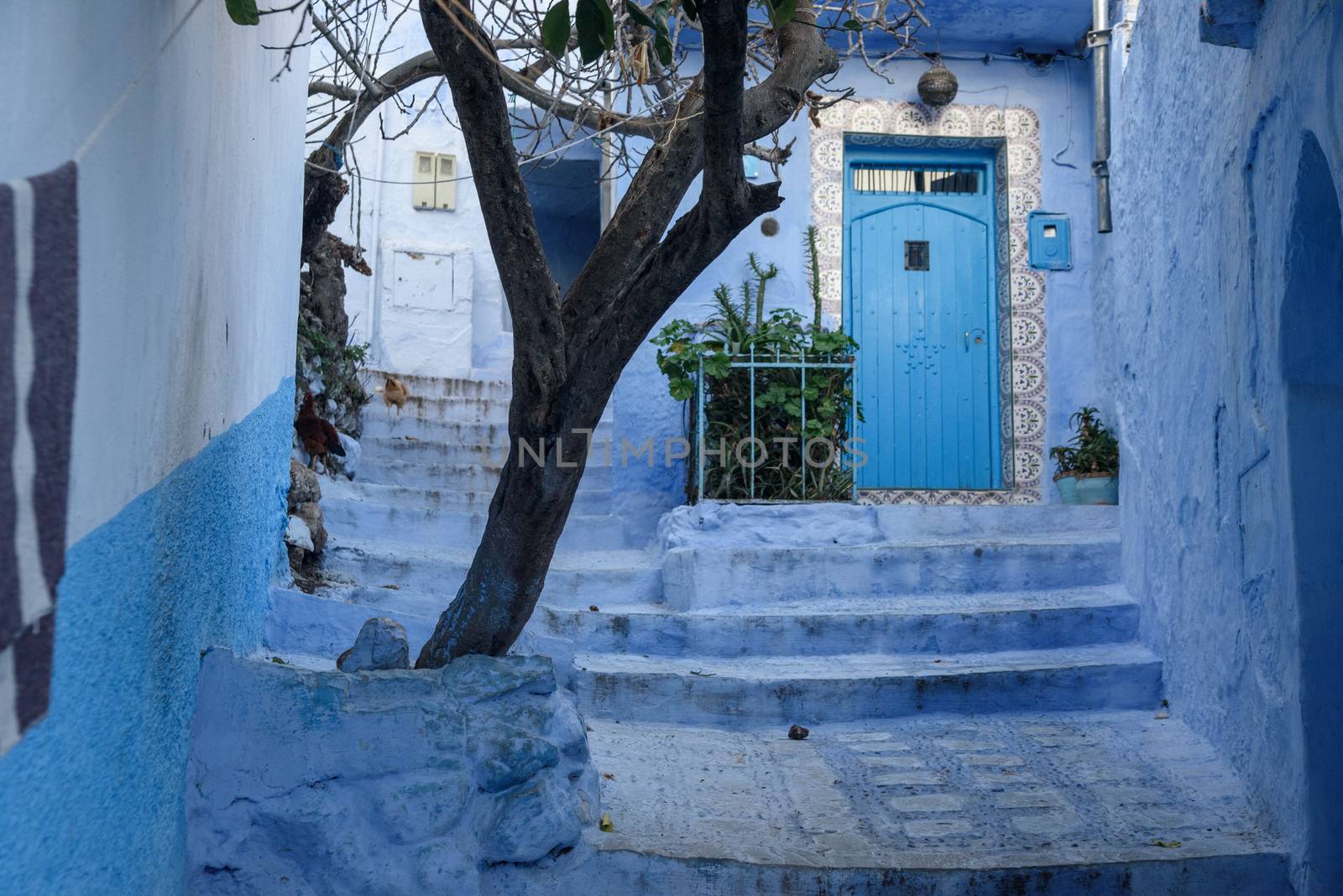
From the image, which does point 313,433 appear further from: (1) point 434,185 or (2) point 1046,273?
(1) point 434,185

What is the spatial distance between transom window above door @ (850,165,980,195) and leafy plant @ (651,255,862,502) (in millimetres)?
1496

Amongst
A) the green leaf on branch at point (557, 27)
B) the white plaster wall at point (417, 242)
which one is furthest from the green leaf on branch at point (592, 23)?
the white plaster wall at point (417, 242)

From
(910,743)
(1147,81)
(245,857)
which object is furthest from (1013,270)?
(245,857)

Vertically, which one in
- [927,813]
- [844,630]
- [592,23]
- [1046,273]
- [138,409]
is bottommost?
[927,813]

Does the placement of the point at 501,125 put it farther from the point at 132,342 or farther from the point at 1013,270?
the point at 1013,270

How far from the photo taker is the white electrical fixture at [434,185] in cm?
1036

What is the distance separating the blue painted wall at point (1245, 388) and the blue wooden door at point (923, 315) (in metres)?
2.17

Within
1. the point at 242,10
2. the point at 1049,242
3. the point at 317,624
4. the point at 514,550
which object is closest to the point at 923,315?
the point at 1049,242

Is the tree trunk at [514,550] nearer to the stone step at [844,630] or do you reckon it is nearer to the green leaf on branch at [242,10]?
the green leaf on branch at [242,10]

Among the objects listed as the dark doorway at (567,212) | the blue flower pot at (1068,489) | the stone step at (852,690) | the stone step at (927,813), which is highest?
the dark doorway at (567,212)

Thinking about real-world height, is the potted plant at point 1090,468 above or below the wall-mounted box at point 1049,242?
below

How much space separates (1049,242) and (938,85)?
1178 millimetres

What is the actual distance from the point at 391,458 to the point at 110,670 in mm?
5492

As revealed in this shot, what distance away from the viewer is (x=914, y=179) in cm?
771
